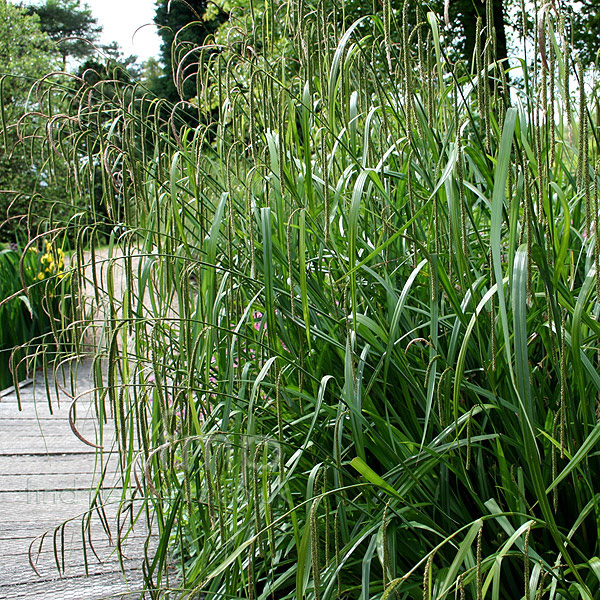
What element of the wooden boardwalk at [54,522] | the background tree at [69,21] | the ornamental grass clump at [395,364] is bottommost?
the wooden boardwalk at [54,522]

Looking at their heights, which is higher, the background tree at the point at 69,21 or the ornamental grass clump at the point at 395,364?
the background tree at the point at 69,21

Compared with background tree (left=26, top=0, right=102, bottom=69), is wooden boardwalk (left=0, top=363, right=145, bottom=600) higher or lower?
lower

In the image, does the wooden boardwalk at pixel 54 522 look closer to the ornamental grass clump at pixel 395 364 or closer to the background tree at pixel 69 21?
the ornamental grass clump at pixel 395 364

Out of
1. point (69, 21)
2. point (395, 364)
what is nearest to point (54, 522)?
point (395, 364)

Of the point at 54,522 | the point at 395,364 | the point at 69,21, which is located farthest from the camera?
the point at 69,21

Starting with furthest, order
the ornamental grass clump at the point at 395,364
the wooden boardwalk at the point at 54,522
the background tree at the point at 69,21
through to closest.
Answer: the background tree at the point at 69,21 < the wooden boardwalk at the point at 54,522 < the ornamental grass clump at the point at 395,364

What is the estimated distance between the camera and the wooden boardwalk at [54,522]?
1.43 m

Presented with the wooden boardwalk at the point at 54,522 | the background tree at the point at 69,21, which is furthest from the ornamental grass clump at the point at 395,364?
the background tree at the point at 69,21

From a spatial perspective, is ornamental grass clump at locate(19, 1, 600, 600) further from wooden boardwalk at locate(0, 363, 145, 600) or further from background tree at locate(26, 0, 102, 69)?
background tree at locate(26, 0, 102, 69)

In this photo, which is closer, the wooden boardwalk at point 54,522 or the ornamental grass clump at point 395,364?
the ornamental grass clump at point 395,364

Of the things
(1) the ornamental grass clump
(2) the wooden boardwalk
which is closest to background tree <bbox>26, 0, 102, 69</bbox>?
(2) the wooden boardwalk

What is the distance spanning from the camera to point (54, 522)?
5.90 ft

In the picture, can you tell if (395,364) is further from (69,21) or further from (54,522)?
(69,21)

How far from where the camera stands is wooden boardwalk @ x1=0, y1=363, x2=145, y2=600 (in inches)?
56.4
